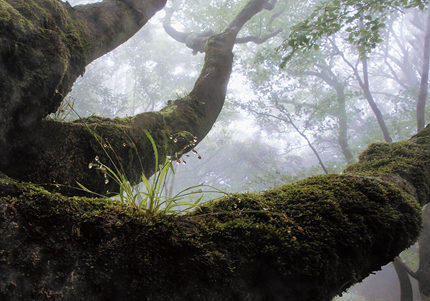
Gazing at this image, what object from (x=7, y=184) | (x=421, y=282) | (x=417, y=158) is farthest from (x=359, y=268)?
(x=421, y=282)

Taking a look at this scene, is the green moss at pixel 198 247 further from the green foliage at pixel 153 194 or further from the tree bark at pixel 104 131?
the tree bark at pixel 104 131

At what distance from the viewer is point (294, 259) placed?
947 mm

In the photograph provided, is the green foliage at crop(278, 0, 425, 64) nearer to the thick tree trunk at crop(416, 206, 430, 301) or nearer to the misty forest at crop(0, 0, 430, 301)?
the misty forest at crop(0, 0, 430, 301)

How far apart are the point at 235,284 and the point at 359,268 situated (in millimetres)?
665

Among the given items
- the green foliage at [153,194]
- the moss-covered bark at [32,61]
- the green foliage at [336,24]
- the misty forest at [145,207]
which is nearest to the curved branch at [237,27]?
the green foliage at [336,24]

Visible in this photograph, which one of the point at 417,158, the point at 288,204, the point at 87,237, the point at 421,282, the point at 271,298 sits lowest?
the point at 421,282

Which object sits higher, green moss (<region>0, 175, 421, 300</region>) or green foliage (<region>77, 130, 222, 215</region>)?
green foliage (<region>77, 130, 222, 215</region>)

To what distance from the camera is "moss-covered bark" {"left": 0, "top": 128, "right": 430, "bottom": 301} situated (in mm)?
729

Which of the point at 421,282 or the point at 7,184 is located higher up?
the point at 7,184

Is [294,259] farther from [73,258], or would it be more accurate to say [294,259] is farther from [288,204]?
[73,258]

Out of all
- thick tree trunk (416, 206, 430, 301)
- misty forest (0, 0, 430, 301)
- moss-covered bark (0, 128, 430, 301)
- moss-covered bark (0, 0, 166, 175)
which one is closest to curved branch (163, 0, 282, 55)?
misty forest (0, 0, 430, 301)

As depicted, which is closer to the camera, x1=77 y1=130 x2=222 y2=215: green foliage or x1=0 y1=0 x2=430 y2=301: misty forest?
x1=0 y1=0 x2=430 y2=301: misty forest

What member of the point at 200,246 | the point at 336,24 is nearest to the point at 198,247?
the point at 200,246

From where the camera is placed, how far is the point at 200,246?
901 millimetres
